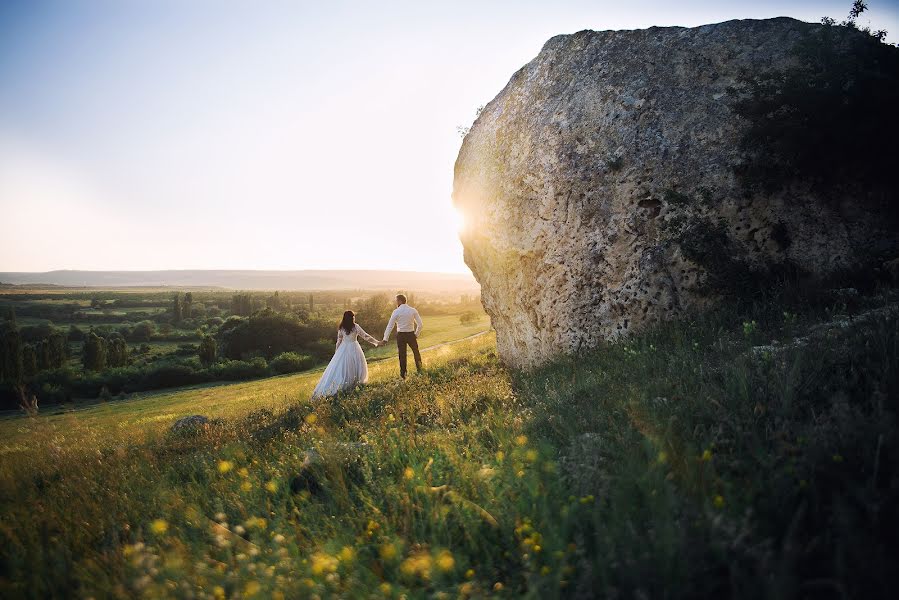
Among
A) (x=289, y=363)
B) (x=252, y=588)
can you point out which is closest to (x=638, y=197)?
(x=252, y=588)

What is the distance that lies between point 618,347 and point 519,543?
6642 millimetres

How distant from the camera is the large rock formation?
9.20 metres

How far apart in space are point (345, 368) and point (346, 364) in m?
0.15

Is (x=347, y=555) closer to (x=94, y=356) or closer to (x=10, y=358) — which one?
(x=10, y=358)

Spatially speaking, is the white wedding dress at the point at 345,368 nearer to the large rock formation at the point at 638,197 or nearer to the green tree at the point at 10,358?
the large rock formation at the point at 638,197

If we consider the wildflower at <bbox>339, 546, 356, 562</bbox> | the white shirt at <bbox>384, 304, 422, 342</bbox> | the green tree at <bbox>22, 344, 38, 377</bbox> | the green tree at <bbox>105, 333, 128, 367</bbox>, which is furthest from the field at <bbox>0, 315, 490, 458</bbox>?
the green tree at <bbox>105, 333, 128, 367</bbox>

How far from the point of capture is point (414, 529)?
3514 mm

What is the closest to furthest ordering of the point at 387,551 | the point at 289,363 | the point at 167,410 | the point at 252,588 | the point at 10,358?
1. the point at 252,588
2. the point at 387,551
3. the point at 167,410
4. the point at 10,358
5. the point at 289,363

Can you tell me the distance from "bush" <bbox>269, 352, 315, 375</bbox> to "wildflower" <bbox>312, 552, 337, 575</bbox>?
5941 centimetres

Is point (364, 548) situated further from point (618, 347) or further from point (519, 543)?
point (618, 347)

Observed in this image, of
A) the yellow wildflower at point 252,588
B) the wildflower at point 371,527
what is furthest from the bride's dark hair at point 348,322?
the yellow wildflower at point 252,588

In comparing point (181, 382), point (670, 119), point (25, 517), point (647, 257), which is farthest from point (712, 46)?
point (181, 382)

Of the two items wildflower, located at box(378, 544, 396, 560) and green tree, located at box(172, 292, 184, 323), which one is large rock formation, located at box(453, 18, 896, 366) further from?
green tree, located at box(172, 292, 184, 323)

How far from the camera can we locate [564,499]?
3.39 m
